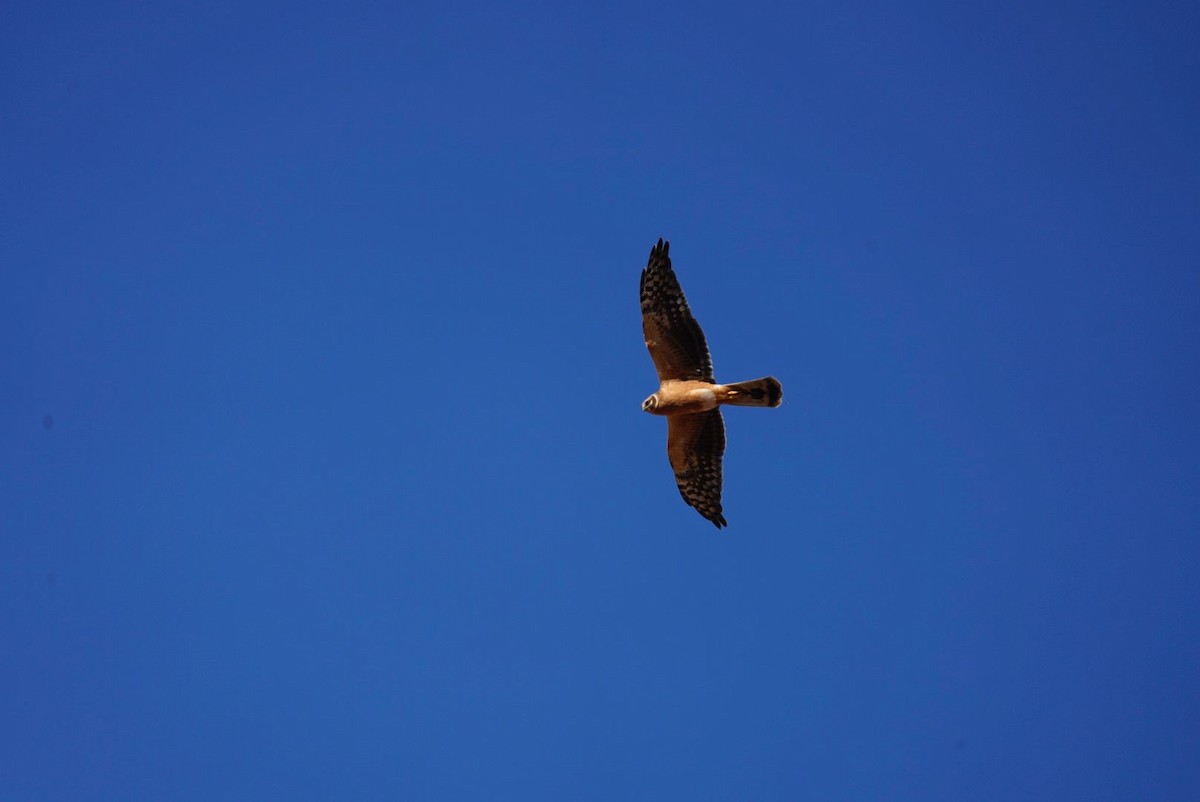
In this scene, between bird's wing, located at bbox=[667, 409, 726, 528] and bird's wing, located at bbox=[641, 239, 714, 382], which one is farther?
bird's wing, located at bbox=[667, 409, 726, 528]

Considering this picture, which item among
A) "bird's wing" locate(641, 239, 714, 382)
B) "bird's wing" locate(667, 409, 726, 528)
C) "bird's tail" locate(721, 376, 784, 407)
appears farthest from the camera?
"bird's wing" locate(667, 409, 726, 528)

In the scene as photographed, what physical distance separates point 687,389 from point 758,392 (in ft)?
3.03

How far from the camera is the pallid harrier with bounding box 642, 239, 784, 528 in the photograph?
14.3 metres

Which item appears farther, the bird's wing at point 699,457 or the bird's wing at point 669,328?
the bird's wing at point 699,457

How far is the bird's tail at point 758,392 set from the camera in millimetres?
14188

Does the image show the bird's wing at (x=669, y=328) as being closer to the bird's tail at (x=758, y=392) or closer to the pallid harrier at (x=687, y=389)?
the pallid harrier at (x=687, y=389)

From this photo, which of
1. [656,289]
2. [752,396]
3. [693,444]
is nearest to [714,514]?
[693,444]

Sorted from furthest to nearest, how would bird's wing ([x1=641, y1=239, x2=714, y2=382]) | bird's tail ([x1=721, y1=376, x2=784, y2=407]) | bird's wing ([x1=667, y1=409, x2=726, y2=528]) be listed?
bird's wing ([x1=667, y1=409, x2=726, y2=528])
bird's wing ([x1=641, y1=239, x2=714, y2=382])
bird's tail ([x1=721, y1=376, x2=784, y2=407])

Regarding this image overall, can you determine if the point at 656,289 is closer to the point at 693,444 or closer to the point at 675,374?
the point at 675,374

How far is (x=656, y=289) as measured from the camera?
14.9 metres

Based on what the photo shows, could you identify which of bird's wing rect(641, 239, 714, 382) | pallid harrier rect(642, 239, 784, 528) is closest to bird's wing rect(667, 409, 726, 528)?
pallid harrier rect(642, 239, 784, 528)

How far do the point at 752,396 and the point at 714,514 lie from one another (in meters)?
2.15

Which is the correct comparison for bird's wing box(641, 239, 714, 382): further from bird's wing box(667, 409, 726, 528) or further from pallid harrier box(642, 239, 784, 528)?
bird's wing box(667, 409, 726, 528)

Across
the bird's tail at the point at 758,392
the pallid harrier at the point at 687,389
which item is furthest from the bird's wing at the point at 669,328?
the bird's tail at the point at 758,392
